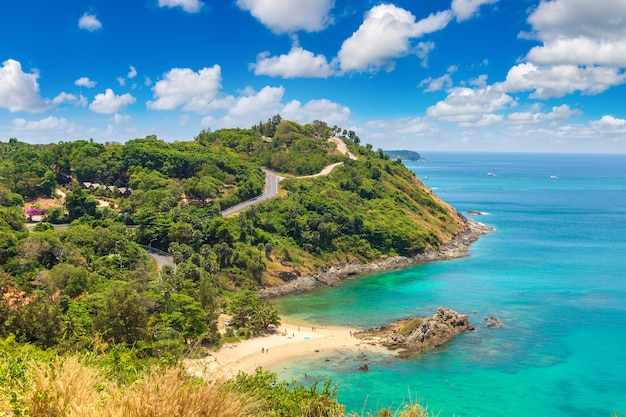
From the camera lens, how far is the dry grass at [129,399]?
886 centimetres

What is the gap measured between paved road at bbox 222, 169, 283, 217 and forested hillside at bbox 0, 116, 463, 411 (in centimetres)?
192

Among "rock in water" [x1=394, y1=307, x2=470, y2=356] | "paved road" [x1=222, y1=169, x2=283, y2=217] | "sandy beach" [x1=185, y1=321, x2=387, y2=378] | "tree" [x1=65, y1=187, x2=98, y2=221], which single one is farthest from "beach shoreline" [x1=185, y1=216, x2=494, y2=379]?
"tree" [x1=65, y1=187, x2=98, y2=221]

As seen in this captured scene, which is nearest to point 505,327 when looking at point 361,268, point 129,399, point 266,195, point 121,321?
point 361,268

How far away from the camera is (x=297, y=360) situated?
154 feet

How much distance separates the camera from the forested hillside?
133ft

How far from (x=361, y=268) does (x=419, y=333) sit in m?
32.0

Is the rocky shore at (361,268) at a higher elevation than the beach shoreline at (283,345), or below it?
higher

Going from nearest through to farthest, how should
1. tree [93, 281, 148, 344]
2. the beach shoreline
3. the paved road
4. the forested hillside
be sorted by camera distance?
tree [93, 281, 148, 344], the forested hillside, the beach shoreline, the paved road

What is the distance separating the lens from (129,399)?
8883 millimetres

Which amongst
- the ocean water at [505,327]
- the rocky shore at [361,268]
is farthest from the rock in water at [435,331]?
the rocky shore at [361,268]

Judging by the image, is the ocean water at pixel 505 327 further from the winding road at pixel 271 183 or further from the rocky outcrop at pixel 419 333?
the winding road at pixel 271 183

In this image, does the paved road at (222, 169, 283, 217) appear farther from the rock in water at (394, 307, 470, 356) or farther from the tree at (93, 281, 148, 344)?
the tree at (93, 281, 148, 344)

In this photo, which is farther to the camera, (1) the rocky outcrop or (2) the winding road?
(2) the winding road

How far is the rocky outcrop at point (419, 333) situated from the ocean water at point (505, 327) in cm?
125
